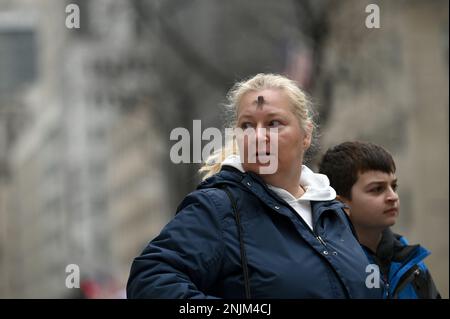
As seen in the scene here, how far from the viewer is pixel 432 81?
95.1 feet

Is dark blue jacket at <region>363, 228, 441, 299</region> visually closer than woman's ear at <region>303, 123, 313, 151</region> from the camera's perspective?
No

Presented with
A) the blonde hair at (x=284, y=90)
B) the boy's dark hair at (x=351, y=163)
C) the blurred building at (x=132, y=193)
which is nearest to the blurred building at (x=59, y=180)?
the blurred building at (x=132, y=193)

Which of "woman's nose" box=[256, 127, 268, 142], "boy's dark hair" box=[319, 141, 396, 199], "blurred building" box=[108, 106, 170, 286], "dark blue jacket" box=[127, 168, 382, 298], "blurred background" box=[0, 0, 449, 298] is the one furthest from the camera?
"blurred building" box=[108, 106, 170, 286]

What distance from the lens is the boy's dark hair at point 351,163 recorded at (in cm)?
437

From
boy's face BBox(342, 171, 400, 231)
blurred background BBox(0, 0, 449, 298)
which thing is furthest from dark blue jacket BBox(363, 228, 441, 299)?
blurred background BBox(0, 0, 449, 298)

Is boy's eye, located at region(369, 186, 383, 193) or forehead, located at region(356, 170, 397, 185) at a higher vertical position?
forehead, located at region(356, 170, 397, 185)

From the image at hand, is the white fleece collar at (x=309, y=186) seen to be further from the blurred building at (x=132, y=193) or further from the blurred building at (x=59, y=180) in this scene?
the blurred building at (x=59, y=180)

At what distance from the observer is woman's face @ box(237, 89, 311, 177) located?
3.51 metres

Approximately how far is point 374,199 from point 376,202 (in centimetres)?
1

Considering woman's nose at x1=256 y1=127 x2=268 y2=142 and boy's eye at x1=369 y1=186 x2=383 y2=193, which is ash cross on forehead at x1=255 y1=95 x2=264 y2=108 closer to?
woman's nose at x1=256 y1=127 x2=268 y2=142

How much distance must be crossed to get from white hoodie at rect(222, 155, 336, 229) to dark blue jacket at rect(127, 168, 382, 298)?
0.20 feet

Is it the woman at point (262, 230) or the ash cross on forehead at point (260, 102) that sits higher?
the ash cross on forehead at point (260, 102)

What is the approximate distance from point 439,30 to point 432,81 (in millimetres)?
1337
